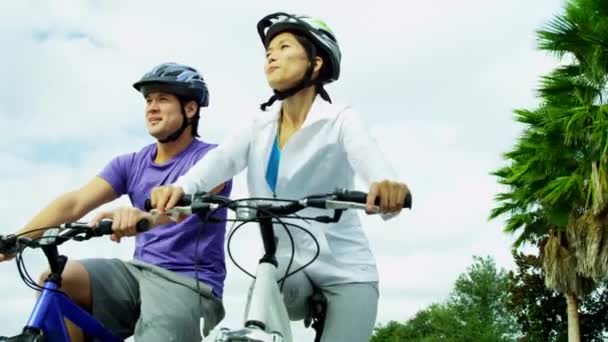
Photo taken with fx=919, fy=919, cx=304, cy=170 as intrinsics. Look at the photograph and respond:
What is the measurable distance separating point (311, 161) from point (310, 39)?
21.3 inches

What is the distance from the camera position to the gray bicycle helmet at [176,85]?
4344 mm

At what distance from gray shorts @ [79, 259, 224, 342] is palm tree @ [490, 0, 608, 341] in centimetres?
1145

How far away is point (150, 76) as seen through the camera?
14.4ft

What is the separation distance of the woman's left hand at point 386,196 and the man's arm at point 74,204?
183cm

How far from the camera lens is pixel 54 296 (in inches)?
141

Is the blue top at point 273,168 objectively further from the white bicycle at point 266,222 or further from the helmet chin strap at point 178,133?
the helmet chin strap at point 178,133

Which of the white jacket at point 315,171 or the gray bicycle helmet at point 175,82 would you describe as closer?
the white jacket at point 315,171

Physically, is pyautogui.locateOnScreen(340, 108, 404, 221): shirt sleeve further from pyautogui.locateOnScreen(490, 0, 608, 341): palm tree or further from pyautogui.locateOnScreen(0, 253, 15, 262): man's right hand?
pyautogui.locateOnScreen(490, 0, 608, 341): palm tree

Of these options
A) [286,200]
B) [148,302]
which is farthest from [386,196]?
[148,302]

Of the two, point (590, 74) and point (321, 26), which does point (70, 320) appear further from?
point (590, 74)

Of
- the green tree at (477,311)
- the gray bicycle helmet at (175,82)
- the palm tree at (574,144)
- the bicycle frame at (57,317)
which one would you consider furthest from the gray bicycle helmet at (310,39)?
the green tree at (477,311)

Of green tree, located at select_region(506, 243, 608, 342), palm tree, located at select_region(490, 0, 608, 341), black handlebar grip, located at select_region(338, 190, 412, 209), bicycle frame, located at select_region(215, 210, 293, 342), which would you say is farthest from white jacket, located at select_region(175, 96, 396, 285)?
green tree, located at select_region(506, 243, 608, 342)

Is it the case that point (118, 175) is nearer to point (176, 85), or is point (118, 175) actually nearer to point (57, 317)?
point (176, 85)

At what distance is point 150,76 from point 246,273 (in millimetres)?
1435
